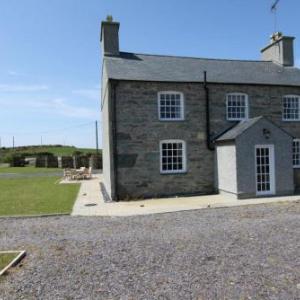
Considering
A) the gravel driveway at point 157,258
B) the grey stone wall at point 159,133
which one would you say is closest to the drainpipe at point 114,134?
the grey stone wall at point 159,133

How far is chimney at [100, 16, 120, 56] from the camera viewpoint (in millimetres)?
17656

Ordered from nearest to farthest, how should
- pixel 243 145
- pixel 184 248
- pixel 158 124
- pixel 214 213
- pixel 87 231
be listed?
1. pixel 184 248
2. pixel 87 231
3. pixel 214 213
4. pixel 243 145
5. pixel 158 124

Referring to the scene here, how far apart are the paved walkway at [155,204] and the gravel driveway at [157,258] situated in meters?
1.56

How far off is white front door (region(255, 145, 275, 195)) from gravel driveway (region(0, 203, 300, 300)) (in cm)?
524

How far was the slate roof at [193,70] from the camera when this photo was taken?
52.8 ft

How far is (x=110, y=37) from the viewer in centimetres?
1775

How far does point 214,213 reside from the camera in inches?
437

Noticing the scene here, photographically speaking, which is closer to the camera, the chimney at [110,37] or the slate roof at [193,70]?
the slate roof at [193,70]

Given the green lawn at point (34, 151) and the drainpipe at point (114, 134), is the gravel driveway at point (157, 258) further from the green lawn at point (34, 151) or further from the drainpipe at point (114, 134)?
the green lawn at point (34, 151)

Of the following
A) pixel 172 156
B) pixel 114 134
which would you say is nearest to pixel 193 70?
pixel 172 156

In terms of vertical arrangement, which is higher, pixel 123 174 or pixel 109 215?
pixel 123 174

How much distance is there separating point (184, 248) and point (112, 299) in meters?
2.66

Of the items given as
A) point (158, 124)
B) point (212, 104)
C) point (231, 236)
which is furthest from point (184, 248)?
point (212, 104)

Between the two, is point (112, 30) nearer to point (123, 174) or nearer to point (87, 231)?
point (123, 174)
